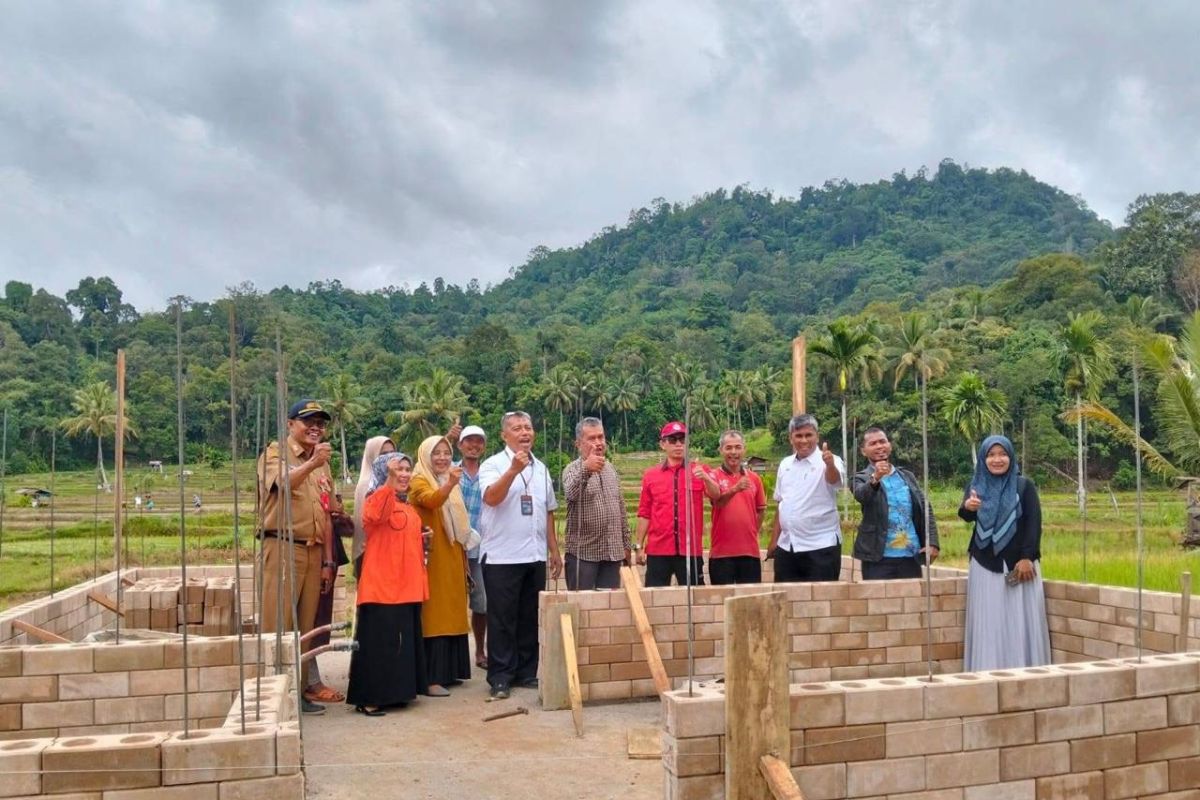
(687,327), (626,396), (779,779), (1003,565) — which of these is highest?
(687,327)

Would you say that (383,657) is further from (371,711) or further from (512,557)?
(512,557)

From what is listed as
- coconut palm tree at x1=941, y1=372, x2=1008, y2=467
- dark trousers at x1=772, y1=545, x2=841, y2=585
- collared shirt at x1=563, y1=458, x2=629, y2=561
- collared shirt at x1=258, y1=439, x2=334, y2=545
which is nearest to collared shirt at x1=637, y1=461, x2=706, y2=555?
collared shirt at x1=563, y1=458, x2=629, y2=561

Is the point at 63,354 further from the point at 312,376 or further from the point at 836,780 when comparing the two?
the point at 836,780

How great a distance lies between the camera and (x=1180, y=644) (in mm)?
5504

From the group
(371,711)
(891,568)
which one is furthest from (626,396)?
(371,711)

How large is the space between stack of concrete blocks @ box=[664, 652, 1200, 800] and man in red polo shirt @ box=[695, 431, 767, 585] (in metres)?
2.87

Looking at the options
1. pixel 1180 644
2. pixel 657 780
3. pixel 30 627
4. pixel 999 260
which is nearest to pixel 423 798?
pixel 657 780

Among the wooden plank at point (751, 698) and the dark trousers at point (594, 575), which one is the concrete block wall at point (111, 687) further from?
the dark trousers at point (594, 575)

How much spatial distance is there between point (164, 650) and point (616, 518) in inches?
114

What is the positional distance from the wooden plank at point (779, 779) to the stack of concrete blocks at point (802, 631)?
2.49m

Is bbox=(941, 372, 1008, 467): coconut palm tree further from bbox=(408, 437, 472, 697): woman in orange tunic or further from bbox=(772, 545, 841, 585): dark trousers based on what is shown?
bbox=(408, 437, 472, 697): woman in orange tunic

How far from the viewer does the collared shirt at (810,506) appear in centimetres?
653

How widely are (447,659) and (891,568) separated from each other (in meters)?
2.73

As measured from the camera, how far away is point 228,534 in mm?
28766
